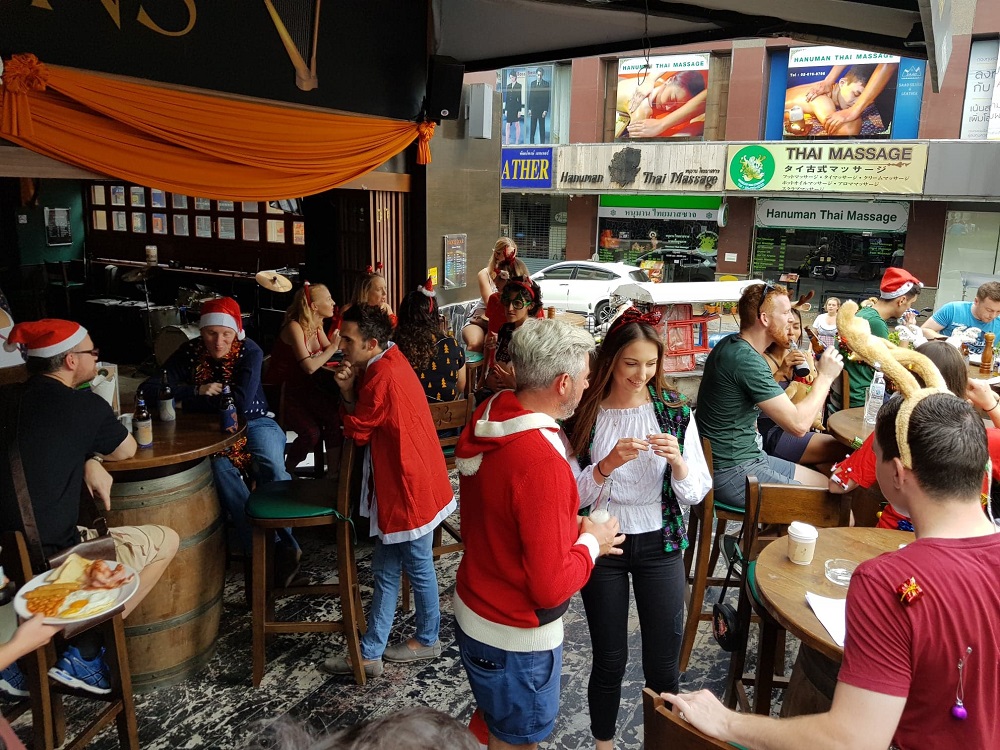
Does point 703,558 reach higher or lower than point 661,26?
lower

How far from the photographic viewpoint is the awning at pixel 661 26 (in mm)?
4496

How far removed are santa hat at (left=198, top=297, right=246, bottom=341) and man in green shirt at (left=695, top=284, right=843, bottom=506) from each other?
276 cm

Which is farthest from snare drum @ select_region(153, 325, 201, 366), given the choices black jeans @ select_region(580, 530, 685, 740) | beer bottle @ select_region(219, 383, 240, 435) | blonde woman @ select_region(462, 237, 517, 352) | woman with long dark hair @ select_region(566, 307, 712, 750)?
black jeans @ select_region(580, 530, 685, 740)

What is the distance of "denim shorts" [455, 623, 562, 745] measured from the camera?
89.0 inches

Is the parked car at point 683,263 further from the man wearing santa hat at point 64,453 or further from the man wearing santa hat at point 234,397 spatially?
the man wearing santa hat at point 64,453

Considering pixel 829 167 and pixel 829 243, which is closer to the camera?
pixel 829 167

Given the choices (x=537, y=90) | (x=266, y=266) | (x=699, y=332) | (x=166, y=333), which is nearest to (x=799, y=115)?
(x=537, y=90)

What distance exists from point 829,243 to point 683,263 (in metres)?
3.66

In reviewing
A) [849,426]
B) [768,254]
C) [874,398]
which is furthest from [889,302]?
[768,254]

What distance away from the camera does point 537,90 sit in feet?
67.7

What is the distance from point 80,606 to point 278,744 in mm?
1788

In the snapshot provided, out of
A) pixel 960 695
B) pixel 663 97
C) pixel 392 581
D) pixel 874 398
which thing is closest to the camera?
pixel 960 695

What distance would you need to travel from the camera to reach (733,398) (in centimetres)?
369

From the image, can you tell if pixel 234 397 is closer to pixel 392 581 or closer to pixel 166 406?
pixel 166 406
